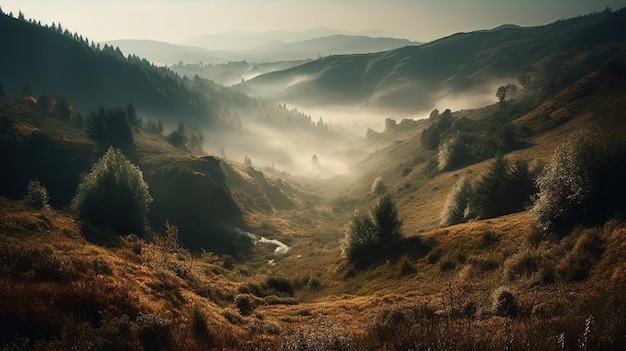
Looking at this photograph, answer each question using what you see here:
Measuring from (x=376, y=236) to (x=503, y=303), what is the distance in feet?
97.0

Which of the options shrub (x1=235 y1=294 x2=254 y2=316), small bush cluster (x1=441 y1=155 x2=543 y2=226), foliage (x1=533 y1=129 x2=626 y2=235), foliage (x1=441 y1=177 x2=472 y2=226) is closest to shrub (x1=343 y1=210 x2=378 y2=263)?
small bush cluster (x1=441 y1=155 x2=543 y2=226)

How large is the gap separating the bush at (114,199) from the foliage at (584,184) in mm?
60175

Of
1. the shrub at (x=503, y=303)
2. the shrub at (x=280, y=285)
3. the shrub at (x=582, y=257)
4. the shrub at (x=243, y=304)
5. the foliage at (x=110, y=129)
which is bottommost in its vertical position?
the shrub at (x=280, y=285)

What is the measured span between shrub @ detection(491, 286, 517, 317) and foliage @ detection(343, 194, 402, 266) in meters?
26.8

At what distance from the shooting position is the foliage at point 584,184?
99.2 feet

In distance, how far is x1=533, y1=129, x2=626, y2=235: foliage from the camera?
30250 mm

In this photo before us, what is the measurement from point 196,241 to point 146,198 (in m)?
33.3

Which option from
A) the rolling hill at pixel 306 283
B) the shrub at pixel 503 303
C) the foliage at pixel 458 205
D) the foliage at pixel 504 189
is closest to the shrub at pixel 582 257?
the rolling hill at pixel 306 283

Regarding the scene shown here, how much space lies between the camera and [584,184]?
31297 mm

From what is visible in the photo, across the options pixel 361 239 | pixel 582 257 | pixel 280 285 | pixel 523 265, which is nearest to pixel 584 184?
pixel 582 257

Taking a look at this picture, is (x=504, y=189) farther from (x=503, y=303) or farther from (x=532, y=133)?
(x=532, y=133)

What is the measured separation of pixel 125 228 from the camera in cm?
6400

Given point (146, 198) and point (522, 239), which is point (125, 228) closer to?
point (146, 198)

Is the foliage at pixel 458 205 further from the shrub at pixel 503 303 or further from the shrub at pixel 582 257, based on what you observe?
the shrub at pixel 503 303
